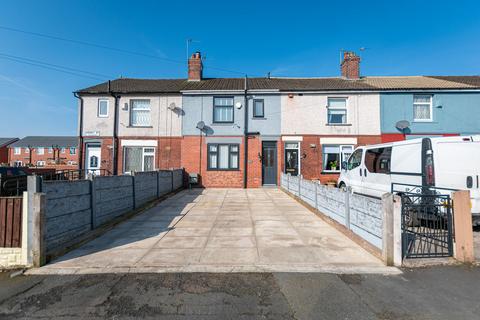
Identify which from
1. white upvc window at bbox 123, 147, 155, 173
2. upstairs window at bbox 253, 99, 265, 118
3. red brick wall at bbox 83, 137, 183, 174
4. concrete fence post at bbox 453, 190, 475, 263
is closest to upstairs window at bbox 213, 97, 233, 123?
upstairs window at bbox 253, 99, 265, 118

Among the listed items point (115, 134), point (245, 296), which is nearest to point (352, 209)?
point (245, 296)

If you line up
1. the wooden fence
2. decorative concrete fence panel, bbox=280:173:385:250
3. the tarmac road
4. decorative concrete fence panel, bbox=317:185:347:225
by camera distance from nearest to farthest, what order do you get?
the tarmac road
the wooden fence
decorative concrete fence panel, bbox=280:173:385:250
decorative concrete fence panel, bbox=317:185:347:225

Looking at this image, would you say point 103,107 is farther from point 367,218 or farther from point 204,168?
point 367,218

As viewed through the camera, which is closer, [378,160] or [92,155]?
[378,160]

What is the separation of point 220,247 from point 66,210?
321 cm

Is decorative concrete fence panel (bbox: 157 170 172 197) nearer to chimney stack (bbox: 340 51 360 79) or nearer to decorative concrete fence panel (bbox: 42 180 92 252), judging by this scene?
decorative concrete fence panel (bbox: 42 180 92 252)

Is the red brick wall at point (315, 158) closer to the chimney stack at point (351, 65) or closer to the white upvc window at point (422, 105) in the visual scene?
the white upvc window at point (422, 105)

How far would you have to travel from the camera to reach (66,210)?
4.78 meters

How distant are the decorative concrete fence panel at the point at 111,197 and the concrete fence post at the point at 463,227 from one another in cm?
755

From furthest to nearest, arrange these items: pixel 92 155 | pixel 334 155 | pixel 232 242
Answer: pixel 92 155 → pixel 334 155 → pixel 232 242

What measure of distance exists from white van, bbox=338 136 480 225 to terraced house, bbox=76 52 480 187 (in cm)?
655

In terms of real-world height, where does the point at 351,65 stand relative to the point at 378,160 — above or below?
above

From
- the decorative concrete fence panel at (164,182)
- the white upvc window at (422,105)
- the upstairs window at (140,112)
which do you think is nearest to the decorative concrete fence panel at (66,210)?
the decorative concrete fence panel at (164,182)

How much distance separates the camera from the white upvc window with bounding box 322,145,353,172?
14.5 metres
